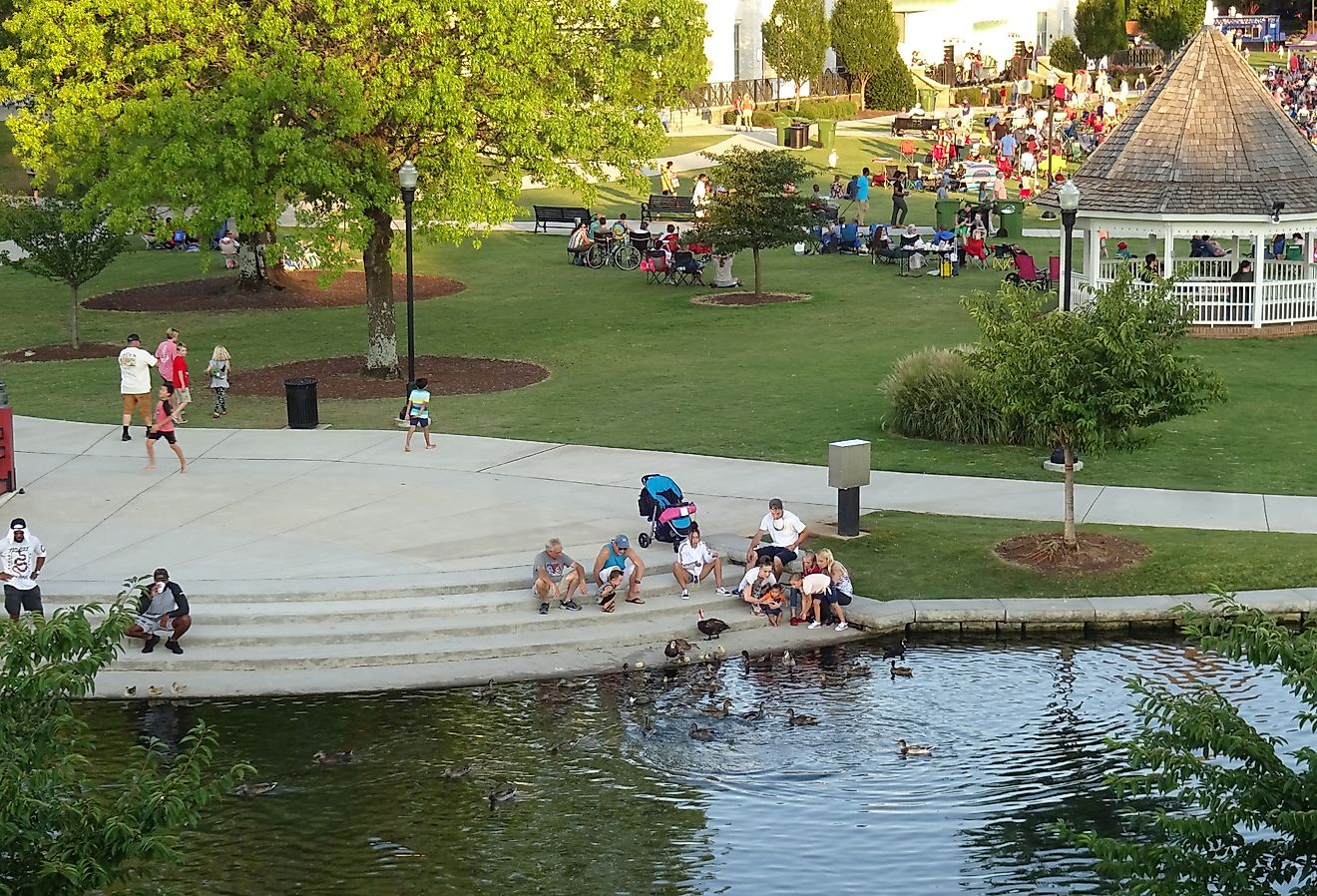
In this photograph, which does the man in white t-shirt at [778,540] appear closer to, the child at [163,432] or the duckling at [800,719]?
the duckling at [800,719]

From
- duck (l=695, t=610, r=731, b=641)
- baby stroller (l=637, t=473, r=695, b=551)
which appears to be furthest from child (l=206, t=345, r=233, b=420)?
duck (l=695, t=610, r=731, b=641)

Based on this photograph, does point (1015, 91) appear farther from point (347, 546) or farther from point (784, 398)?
point (347, 546)

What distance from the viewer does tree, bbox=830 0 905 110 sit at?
3145 inches

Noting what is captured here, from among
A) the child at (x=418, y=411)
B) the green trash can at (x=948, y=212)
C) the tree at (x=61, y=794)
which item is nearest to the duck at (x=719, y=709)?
the tree at (x=61, y=794)

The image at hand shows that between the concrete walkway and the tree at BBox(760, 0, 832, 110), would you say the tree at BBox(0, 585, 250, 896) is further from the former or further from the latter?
the tree at BBox(760, 0, 832, 110)

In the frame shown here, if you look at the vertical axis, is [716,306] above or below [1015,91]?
below

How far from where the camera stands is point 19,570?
1773 cm

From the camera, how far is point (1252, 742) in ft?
29.1

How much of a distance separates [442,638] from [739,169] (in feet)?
67.3

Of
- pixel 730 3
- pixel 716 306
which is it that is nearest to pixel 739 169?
pixel 716 306

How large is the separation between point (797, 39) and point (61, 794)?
69.9 meters

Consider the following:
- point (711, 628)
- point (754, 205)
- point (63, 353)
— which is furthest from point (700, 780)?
point (754, 205)

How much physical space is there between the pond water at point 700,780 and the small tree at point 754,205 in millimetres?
19957

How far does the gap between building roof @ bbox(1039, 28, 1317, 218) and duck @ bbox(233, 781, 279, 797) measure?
23271 millimetres
